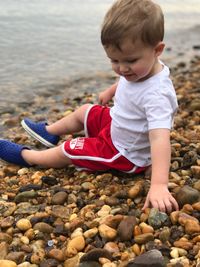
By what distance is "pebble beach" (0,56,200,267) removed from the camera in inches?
110

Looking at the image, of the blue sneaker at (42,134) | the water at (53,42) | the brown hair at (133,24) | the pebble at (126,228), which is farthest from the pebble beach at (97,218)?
the water at (53,42)

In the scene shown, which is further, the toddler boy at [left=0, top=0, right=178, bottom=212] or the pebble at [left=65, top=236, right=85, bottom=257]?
the toddler boy at [left=0, top=0, right=178, bottom=212]

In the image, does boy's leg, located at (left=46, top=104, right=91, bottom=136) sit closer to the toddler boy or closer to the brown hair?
the toddler boy

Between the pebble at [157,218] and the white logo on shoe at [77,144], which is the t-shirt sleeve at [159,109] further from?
the white logo on shoe at [77,144]

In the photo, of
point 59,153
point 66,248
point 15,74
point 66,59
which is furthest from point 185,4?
point 66,248

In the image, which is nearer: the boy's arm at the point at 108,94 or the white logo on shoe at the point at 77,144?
the white logo on shoe at the point at 77,144

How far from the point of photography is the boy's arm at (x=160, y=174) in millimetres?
3173

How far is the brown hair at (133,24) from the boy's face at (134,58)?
0.14 ft

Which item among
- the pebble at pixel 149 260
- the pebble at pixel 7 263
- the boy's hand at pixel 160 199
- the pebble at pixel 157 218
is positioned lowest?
the pebble at pixel 7 263

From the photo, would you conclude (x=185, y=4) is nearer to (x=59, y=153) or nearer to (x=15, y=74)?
(x=15, y=74)

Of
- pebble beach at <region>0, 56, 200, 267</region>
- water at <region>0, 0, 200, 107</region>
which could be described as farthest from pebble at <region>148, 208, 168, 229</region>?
water at <region>0, 0, 200, 107</region>

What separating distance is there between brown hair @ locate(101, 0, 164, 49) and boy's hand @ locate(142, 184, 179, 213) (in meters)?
0.99

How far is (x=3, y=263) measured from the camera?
2.81 meters

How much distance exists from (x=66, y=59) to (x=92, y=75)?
0.98 m
